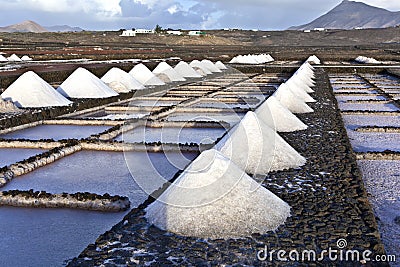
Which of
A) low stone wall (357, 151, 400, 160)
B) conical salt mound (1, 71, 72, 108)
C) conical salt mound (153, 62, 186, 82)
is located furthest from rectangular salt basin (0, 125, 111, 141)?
conical salt mound (153, 62, 186, 82)

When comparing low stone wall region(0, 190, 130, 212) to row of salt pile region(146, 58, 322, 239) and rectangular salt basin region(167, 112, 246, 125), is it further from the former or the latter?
rectangular salt basin region(167, 112, 246, 125)

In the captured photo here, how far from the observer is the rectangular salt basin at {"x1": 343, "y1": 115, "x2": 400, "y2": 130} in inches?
300

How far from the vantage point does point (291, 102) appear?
27.3 ft

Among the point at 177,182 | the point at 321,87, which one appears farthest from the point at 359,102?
the point at 177,182

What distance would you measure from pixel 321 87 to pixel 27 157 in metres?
8.83

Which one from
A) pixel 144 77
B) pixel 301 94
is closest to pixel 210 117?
pixel 301 94

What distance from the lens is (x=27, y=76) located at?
9.75 m

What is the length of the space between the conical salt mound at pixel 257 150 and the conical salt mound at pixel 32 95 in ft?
18.3

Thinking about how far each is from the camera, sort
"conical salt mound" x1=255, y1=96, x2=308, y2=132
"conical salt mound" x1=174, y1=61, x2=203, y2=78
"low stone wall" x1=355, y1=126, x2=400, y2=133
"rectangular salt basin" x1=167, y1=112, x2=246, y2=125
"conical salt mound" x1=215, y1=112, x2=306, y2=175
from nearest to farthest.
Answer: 1. "conical salt mound" x1=215, y1=112, x2=306, y2=175
2. "conical salt mound" x1=255, y1=96, x2=308, y2=132
3. "low stone wall" x1=355, y1=126, x2=400, y2=133
4. "rectangular salt basin" x1=167, y1=112, x2=246, y2=125
5. "conical salt mound" x1=174, y1=61, x2=203, y2=78

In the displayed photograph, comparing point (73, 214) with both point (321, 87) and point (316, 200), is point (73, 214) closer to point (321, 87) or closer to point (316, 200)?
point (316, 200)

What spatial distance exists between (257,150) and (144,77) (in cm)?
971

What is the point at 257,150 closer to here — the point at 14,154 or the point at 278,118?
the point at 278,118

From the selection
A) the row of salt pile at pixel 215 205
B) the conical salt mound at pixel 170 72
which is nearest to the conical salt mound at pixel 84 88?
the conical salt mound at pixel 170 72

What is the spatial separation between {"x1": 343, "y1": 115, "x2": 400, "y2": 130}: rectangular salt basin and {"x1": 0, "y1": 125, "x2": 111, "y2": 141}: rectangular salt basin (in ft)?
13.6
